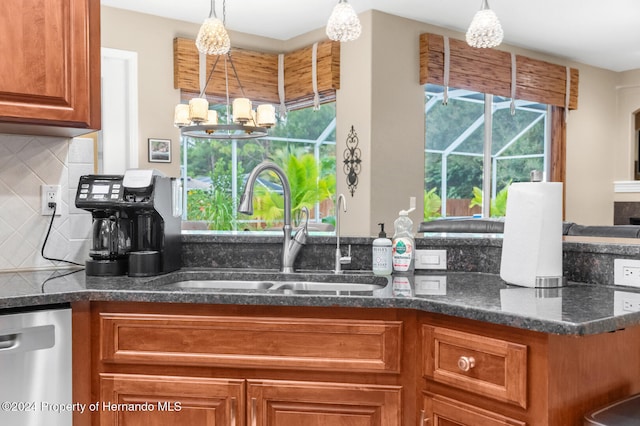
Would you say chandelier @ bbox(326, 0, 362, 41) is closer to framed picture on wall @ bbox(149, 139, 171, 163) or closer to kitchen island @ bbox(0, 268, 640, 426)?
kitchen island @ bbox(0, 268, 640, 426)

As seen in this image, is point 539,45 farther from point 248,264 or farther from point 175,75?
point 248,264

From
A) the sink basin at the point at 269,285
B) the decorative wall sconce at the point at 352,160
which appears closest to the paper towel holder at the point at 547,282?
the sink basin at the point at 269,285

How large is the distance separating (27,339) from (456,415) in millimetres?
1170

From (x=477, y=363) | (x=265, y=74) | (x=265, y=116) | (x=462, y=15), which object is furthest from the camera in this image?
(x=265, y=74)

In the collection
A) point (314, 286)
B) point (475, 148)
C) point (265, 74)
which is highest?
point (265, 74)

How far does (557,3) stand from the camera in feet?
16.9

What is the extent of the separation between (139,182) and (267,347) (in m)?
0.74

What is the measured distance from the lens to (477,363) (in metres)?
1.49

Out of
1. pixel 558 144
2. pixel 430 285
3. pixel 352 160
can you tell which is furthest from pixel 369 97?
pixel 430 285

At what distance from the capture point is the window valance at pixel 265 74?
5.63 m

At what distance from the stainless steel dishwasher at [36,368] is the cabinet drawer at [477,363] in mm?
1021

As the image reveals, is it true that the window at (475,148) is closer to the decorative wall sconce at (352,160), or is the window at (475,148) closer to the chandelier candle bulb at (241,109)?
the decorative wall sconce at (352,160)

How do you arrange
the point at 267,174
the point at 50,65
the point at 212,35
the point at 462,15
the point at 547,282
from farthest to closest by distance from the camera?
the point at 267,174, the point at 462,15, the point at 212,35, the point at 50,65, the point at 547,282

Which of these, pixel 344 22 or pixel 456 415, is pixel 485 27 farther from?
pixel 456 415
